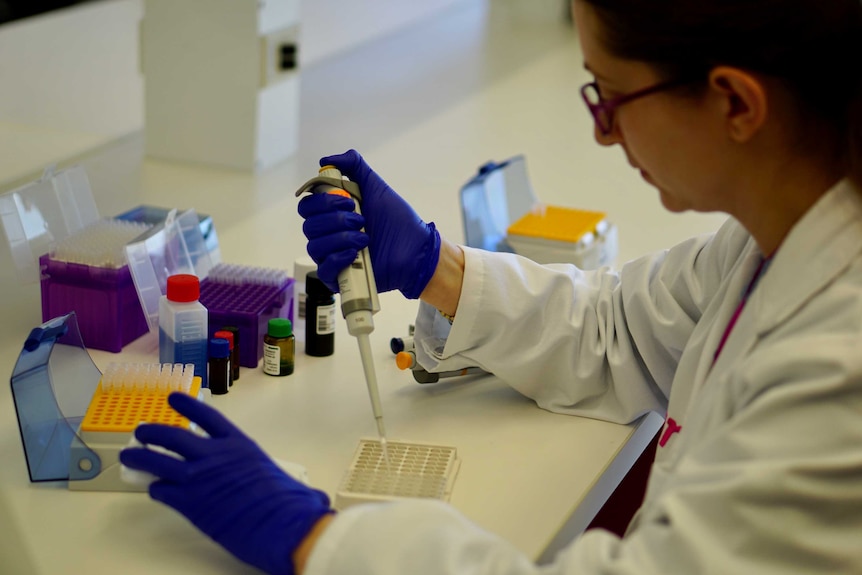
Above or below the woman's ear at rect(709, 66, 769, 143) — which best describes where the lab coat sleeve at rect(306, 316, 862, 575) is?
below

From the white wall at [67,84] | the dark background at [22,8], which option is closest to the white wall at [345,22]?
the white wall at [67,84]

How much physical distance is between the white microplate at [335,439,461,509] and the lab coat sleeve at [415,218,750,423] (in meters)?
0.19

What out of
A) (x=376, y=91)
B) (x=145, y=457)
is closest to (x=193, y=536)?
(x=145, y=457)

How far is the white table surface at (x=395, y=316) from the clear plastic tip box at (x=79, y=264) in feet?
0.13

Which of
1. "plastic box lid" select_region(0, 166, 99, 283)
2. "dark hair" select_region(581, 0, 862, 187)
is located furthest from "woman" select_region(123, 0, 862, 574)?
"plastic box lid" select_region(0, 166, 99, 283)

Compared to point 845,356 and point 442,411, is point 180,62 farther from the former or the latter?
point 845,356

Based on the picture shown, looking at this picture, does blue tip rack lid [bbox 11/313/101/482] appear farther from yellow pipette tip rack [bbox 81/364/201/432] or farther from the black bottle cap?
the black bottle cap

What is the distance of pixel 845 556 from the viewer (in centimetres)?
73

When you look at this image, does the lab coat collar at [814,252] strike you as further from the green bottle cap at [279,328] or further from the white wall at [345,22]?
the white wall at [345,22]

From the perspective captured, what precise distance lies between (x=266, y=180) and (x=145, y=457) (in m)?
1.42

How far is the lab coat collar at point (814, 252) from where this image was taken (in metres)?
0.83

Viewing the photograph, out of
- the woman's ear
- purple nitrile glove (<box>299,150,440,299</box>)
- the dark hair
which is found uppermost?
the dark hair

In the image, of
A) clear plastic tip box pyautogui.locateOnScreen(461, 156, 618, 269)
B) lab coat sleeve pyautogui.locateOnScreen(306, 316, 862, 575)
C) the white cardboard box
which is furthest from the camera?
the white cardboard box

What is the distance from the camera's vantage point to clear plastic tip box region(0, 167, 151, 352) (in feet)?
4.20
